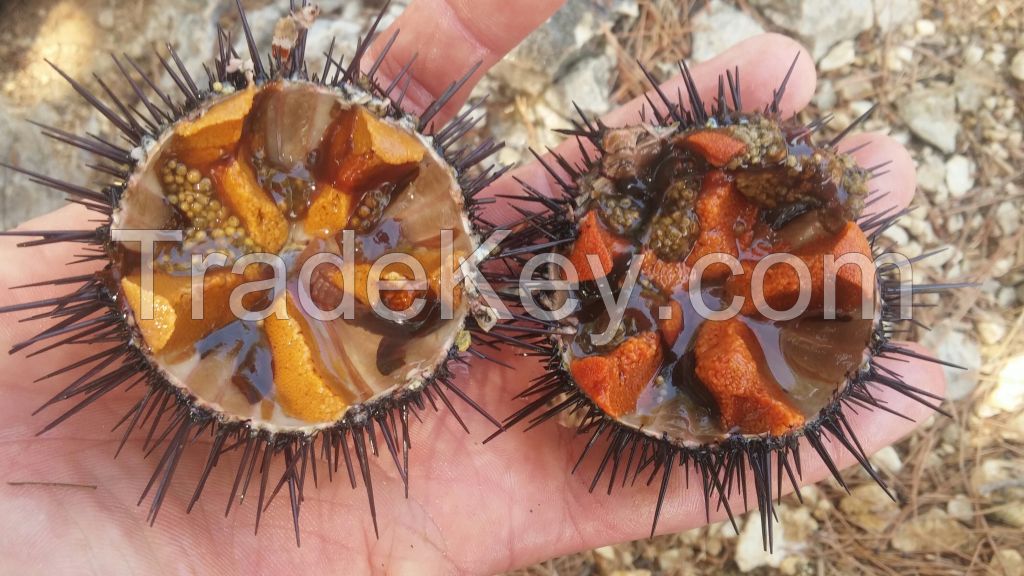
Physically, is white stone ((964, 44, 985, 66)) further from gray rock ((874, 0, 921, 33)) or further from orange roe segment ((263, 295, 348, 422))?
orange roe segment ((263, 295, 348, 422))

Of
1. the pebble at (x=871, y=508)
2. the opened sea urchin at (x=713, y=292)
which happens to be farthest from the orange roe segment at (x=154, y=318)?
the pebble at (x=871, y=508)

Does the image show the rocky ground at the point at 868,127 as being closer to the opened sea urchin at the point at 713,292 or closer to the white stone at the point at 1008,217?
the white stone at the point at 1008,217

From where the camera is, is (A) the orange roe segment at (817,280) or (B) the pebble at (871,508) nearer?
(A) the orange roe segment at (817,280)

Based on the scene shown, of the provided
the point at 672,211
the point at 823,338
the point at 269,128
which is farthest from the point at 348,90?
the point at 823,338

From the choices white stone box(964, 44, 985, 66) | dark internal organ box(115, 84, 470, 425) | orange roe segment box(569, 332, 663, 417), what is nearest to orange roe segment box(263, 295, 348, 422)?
dark internal organ box(115, 84, 470, 425)

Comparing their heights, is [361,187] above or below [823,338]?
above

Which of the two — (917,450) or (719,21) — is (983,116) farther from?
(917,450)
